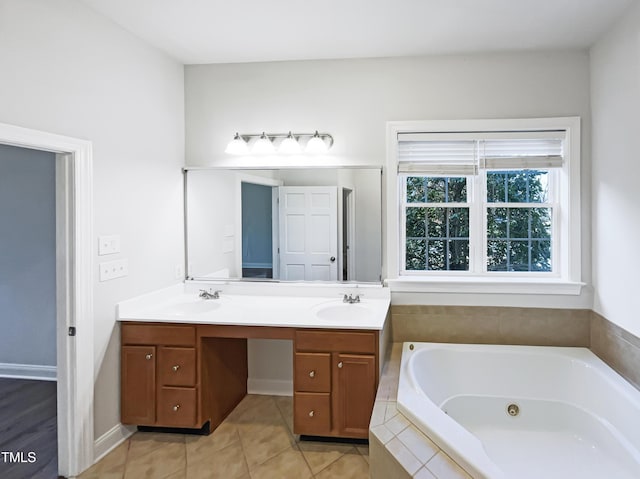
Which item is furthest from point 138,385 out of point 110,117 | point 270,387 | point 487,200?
point 487,200

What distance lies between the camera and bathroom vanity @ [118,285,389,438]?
2549 millimetres

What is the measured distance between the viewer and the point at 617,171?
2654mm

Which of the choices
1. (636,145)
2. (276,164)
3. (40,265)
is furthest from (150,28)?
(636,145)

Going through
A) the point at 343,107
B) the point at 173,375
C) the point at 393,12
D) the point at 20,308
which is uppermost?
the point at 393,12

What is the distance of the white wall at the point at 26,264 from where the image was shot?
3.66m

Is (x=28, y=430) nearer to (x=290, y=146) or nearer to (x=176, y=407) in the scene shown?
(x=176, y=407)

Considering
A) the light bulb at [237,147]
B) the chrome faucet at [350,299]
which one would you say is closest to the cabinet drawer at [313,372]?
the chrome faucet at [350,299]

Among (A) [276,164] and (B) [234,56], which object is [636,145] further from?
(B) [234,56]

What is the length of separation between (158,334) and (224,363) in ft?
1.73

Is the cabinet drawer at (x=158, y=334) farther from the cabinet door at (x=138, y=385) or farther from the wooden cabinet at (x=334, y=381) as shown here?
the wooden cabinet at (x=334, y=381)

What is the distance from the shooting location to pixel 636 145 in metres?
2.40

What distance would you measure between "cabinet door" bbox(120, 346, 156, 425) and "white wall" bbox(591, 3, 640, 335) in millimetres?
2847

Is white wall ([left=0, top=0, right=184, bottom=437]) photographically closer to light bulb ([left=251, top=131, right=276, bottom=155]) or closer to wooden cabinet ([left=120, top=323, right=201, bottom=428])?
wooden cabinet ([left=120, top=323, right=201, bottom=428])

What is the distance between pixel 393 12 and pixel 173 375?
2.51 m
